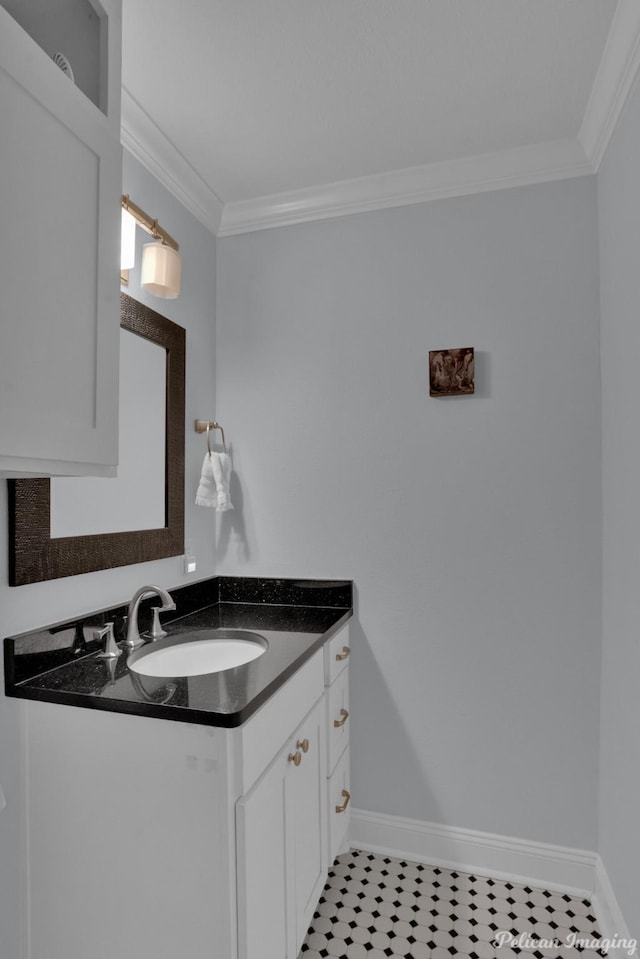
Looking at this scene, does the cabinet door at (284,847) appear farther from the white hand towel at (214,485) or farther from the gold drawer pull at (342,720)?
the white hand towel at (214,485)

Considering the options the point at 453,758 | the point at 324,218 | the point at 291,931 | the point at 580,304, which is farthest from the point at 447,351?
the point at 291,931

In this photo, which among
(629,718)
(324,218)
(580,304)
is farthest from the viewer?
(324,218)

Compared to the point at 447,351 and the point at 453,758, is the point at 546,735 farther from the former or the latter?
the point at 447,351

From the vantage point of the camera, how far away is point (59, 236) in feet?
3.37

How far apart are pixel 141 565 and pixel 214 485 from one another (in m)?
0.46

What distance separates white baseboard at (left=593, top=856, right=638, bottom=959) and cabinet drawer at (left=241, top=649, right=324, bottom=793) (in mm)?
1047

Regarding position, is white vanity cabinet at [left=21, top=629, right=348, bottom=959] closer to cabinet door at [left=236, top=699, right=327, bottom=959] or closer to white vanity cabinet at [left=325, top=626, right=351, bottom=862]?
cabinet door at [left=236, top=699, right=327, bottom=959]

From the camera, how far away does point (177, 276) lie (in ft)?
5.69

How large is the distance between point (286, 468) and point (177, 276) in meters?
0.84

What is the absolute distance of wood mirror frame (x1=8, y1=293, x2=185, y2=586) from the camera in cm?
135

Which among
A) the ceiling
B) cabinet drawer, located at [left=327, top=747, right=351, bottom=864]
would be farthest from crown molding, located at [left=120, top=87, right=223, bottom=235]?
cabinet drawer, located at [left=327, top=747, right=351, bottom=864]

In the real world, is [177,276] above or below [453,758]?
above

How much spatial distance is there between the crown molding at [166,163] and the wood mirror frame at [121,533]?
492mm

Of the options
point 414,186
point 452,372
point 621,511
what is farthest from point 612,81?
point 621,511
